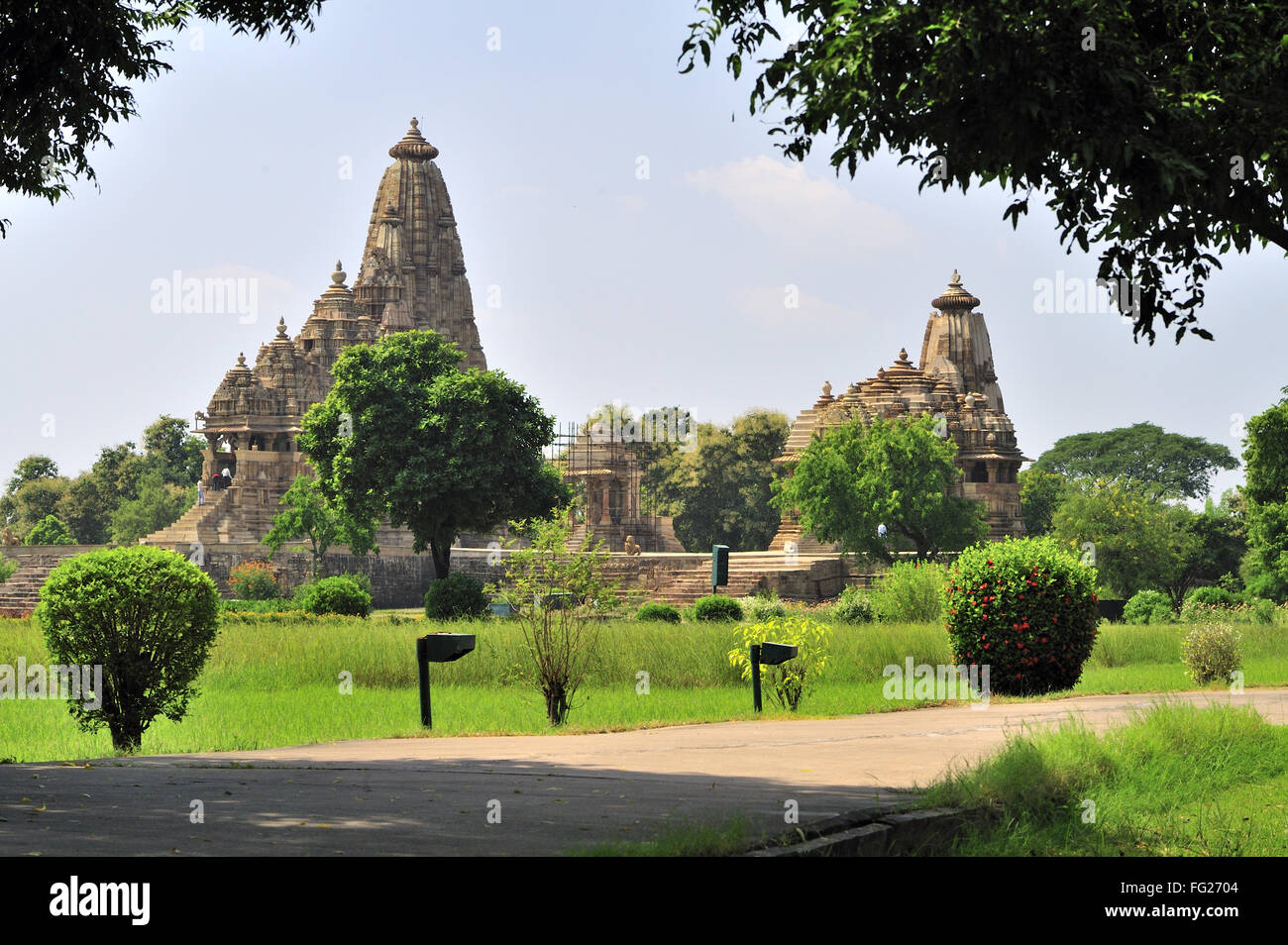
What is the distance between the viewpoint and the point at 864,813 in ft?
26.7

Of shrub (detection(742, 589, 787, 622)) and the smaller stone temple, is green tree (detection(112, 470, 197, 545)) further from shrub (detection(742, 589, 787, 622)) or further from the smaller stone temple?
shrub (detection(742, 589, 787, 622))

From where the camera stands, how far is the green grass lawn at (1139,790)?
8.70m

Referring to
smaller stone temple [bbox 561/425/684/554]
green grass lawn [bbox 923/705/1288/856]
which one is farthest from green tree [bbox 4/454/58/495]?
green grass lawn [bbox 923/705/1288/856]

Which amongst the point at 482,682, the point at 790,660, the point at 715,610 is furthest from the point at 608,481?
the point at 790,660

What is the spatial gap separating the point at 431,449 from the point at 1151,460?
65872mm

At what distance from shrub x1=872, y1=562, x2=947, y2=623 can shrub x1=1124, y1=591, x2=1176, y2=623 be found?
10.8 m

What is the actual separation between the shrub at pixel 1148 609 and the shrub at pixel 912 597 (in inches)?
424

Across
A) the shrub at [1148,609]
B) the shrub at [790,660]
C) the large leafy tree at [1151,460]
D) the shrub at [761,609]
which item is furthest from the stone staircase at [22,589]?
the large leafy tree at [1151,460]

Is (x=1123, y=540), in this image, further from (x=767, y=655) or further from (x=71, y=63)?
(x=71, y=63)

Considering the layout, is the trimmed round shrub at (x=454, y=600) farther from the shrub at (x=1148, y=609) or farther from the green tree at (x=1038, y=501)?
the green tree at (x=1038, y=501)

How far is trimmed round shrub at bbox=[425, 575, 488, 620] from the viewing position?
40.4 metres

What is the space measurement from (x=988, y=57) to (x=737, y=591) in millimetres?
43891
